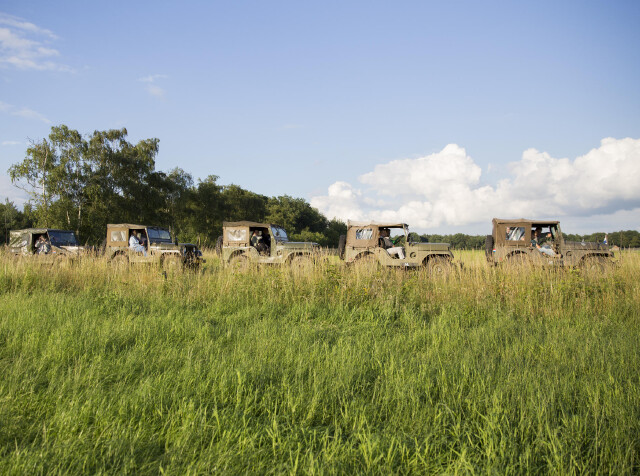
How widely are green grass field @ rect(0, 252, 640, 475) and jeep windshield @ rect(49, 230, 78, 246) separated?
11.4 metres

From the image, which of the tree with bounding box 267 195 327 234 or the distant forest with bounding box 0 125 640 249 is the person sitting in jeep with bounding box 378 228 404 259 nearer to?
the distant forest with bounding box 0 125 640 249

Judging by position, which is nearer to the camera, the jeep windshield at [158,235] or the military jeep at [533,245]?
the military jeep at [533,245]

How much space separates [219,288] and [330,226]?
64633mm

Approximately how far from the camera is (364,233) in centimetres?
1345

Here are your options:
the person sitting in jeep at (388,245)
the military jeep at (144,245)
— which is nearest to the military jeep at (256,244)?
the military jeep at (144,245)

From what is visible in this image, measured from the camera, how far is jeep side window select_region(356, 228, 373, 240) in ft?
43.8

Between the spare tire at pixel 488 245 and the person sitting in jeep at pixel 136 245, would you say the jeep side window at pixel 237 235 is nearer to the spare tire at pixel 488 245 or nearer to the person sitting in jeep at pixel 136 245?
the person sitting in jeep at pixel 136 245

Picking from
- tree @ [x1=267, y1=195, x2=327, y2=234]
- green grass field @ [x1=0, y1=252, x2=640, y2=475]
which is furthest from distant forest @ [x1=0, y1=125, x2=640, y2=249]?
green grass field @ [x1=0, y1=252, x2=640, y2=475]

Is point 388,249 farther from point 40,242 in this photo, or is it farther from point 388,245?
point 40,242

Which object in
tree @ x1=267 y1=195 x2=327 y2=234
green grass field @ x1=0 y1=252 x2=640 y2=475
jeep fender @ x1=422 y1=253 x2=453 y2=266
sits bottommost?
green grass field @ x1=0 y1=252 x2=640 y2=475

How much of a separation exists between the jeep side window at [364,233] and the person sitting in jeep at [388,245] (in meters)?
0.37

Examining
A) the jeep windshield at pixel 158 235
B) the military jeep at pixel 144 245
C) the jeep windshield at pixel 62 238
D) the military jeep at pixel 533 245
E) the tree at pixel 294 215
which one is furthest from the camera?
the tree at pixel 294 215

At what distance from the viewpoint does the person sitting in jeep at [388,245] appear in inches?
518

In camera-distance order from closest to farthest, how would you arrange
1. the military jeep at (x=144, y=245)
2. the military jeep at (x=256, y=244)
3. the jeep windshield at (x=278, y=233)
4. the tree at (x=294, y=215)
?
1. the military jeep at (x=256, y=244)
2. the jeep windshield at (x=278, y=233)
3. the military jeep at (x=144, y=245)
4. the tree at (x=294, y=215)
